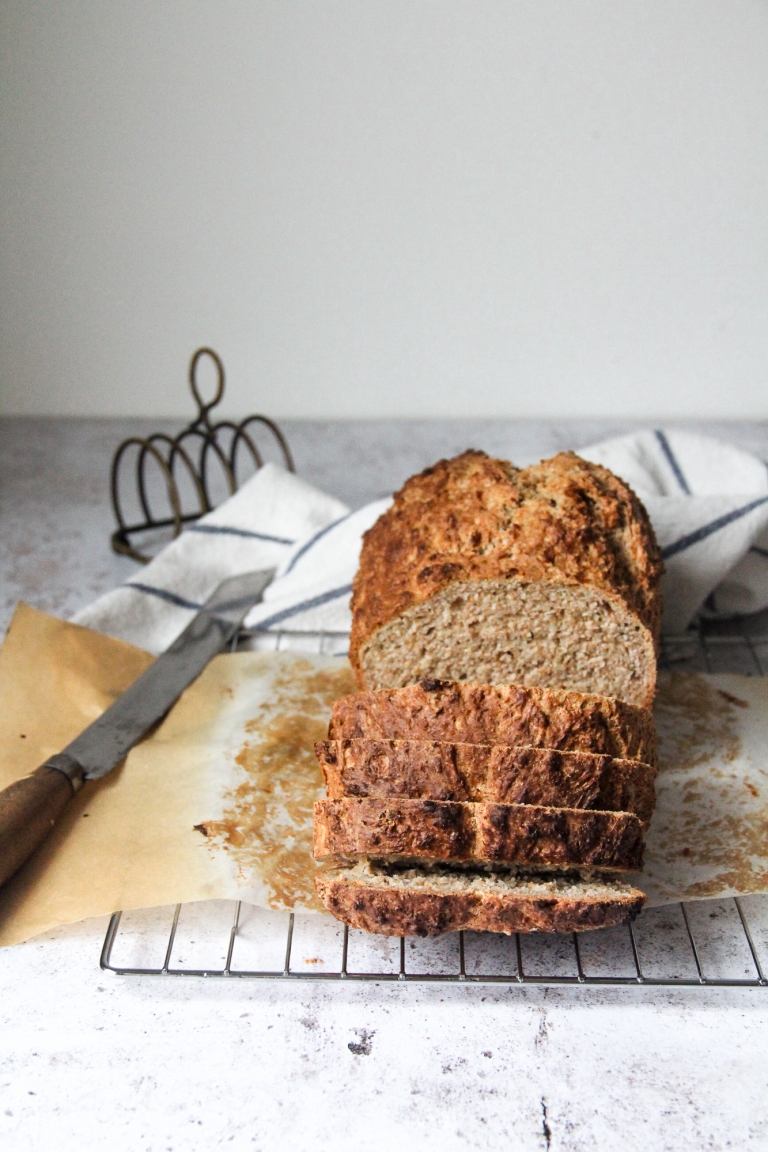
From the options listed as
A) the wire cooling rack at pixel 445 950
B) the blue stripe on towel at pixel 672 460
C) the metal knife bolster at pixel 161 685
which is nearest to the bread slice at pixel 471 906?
the wire cooling rack at pixel 445 950

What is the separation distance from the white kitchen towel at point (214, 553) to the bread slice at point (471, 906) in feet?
5.08

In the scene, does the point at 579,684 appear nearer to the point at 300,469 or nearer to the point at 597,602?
the point at 597,602

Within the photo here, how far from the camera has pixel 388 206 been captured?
5.02 metres

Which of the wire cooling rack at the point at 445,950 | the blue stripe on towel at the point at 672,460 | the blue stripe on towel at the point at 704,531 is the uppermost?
the blue stripe on towel at the point at 672,460

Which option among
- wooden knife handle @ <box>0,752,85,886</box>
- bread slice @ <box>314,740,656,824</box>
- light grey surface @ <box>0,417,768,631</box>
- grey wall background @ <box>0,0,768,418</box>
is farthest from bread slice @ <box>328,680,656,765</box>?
grey wall background @ <box>0,0,768,418</box>

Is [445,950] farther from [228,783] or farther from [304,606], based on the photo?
[304,606]

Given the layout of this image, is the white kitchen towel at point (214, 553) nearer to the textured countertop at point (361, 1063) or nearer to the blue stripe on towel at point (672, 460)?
the blue stripe on towel at point (672, 460)

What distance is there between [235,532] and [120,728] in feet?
3.62

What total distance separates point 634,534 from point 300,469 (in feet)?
7.51

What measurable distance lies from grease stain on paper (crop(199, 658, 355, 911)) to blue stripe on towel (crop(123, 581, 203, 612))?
22.8 inches

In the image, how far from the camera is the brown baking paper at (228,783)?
94.4 inches

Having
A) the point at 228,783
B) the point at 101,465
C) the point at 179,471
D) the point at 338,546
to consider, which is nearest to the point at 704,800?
the point at 228,783

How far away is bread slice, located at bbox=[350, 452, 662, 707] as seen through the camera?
259 cm

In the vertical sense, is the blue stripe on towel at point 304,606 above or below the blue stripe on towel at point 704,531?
below
